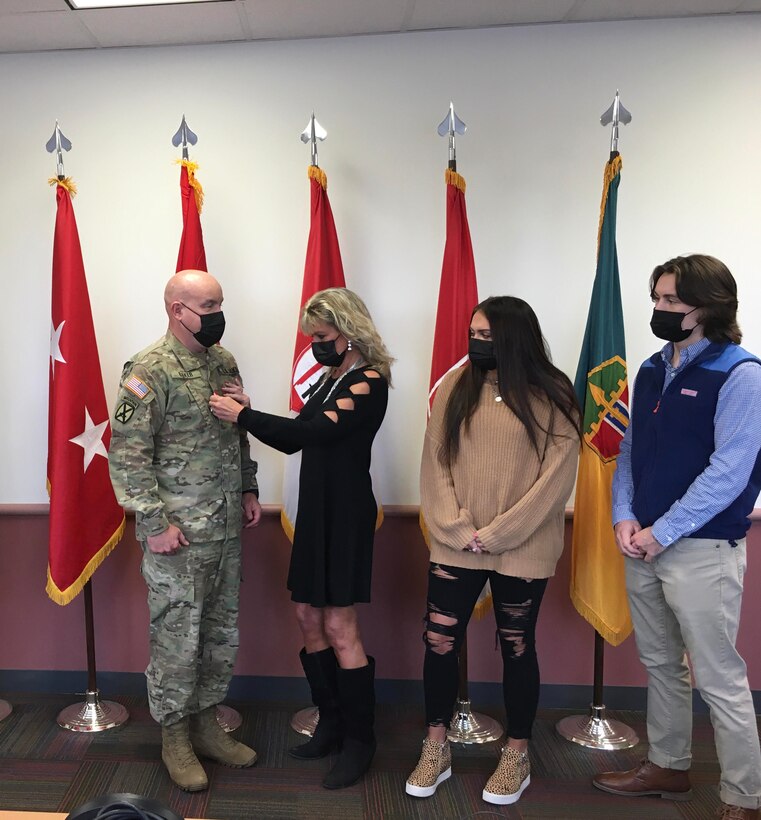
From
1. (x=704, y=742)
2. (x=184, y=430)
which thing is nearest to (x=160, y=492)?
(x=184, y=430)

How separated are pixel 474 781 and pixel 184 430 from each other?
1.50 metres

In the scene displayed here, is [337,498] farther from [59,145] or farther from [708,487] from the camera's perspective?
[59,145]

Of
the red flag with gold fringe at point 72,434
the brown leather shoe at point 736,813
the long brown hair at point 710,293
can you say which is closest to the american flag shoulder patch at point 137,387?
the red flag with gold fringe at point 72,434

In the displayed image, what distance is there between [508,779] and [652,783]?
477mm

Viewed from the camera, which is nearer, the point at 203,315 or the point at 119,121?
the point at 203,315

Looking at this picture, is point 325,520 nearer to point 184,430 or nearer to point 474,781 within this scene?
point 184,430

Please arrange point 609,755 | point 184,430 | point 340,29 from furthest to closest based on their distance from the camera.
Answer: point 340,29 → point 609,755 → point 184,430

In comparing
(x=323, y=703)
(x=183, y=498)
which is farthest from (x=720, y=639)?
(x=183, y=498)

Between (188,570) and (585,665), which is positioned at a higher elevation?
(188,570)

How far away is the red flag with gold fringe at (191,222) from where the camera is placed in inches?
102

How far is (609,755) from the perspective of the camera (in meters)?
2.54

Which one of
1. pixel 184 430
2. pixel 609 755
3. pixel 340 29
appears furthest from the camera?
pixel 340 29

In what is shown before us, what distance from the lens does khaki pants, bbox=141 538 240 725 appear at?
2.21 m

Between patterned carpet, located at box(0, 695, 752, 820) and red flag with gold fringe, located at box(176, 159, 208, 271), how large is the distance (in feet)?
5.85
